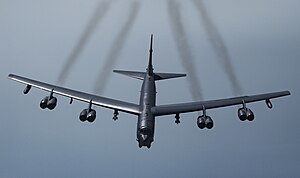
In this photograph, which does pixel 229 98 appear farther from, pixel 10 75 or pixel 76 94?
pixel 10 75

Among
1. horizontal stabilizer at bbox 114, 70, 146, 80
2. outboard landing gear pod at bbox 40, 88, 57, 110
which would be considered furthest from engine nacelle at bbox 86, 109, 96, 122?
horizontal stabilizer at bbox 114, 70, 146, 80

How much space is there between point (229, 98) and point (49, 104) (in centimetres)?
2886

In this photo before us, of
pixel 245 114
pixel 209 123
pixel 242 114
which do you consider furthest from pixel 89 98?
pixel 245 114

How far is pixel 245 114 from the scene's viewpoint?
75875 millimetres

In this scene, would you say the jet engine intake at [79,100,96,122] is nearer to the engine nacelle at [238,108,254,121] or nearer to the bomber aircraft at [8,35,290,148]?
the bomber aircraft at [8,35,290,148]

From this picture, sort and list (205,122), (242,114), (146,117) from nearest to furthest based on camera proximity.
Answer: (205,122), (146,117), (242,114)

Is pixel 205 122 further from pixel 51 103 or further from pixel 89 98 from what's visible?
pixel 51 103

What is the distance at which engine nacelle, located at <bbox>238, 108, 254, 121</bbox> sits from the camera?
247 feet

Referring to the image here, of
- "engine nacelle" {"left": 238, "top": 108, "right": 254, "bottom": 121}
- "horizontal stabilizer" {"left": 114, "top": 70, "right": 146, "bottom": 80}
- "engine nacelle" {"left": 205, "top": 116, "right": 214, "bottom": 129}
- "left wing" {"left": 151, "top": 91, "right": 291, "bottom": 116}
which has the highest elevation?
"horizontal stabilizer" {"left": 114, "top": 70, "right": 146, "bottom": 80}

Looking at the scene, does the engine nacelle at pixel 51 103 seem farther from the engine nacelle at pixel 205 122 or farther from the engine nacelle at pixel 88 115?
the engine nacelle at pixel 205 122

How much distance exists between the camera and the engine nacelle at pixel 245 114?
75.2 metres

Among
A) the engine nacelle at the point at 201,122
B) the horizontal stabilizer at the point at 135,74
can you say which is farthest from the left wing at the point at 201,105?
the horizontal stabilizer at the point at 135,74

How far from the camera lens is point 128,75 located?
288 feet

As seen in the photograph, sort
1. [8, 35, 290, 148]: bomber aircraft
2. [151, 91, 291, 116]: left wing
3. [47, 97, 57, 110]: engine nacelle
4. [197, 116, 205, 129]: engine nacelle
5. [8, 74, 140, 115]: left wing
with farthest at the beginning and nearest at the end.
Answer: [47, 97, 57, 110]: engine nacelle, [8, 74, 140, 115]: left wing, [151, 91, 291, 116]: left wing, [197, 116, 205, 129]: engine nacelle, [8, 35, 290, 148]: bomber aircraft
